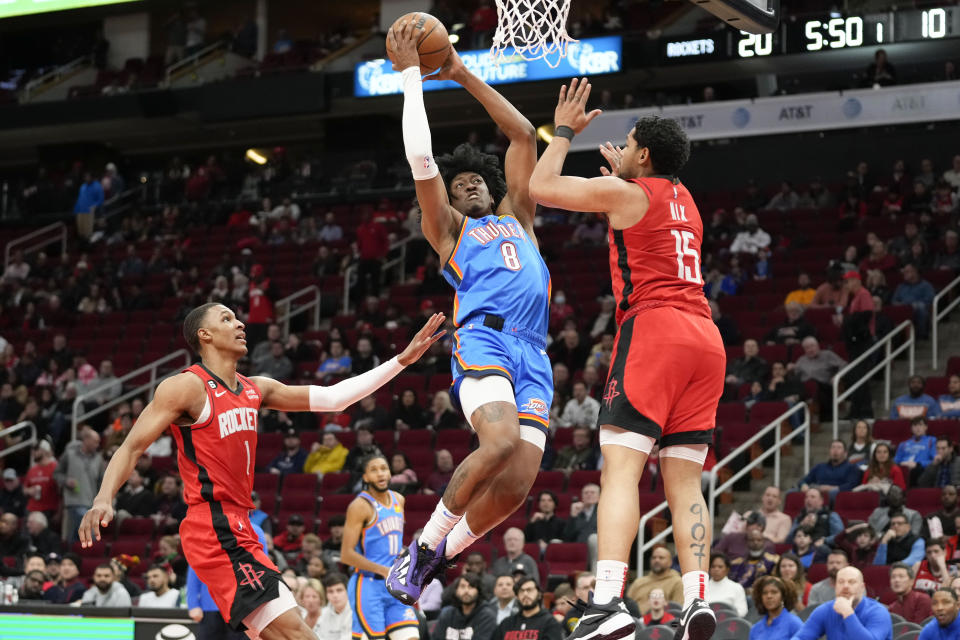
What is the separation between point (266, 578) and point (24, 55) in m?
29.2

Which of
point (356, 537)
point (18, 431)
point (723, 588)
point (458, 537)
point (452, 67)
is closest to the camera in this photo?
point (458, 537)

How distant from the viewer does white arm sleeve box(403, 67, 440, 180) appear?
20.3 ft

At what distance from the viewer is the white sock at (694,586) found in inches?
216

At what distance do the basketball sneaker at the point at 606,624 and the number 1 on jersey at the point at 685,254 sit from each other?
146 cm

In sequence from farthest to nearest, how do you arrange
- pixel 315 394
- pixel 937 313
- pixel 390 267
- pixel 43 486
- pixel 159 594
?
pixel 390 267 < pixel 43 486 < pixel 937 313 < pixel 159 594 < pixel 315 394

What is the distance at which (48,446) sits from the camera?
60.2 feet

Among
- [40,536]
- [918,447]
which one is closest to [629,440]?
[918,447]

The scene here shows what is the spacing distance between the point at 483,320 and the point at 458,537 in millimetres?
1028

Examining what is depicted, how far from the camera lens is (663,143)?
586cm

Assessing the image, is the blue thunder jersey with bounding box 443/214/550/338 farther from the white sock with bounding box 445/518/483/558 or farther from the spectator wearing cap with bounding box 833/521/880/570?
the spectator wearing cap with bounding box 833/521/880/570

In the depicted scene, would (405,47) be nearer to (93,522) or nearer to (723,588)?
(93,522)

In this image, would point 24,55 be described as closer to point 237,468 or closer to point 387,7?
point 387,7

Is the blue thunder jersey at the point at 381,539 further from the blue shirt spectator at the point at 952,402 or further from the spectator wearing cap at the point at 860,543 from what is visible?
the blue shirt spectator at the point at 952,402

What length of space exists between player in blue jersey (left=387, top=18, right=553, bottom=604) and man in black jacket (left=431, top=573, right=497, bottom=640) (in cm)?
569
